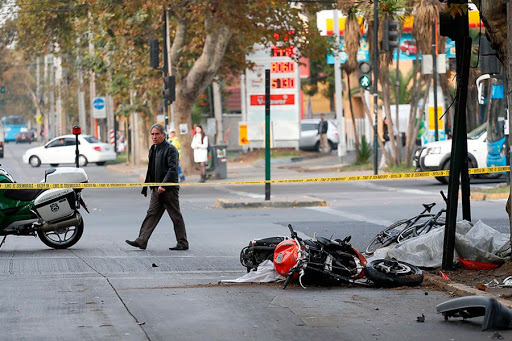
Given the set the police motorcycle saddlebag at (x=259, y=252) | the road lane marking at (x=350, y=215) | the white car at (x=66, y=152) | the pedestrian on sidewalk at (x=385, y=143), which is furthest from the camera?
the white car at (x=66, y=152)

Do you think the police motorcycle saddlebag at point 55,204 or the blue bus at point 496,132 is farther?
the blue bus at point 496,132

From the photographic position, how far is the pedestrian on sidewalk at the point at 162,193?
1489cm

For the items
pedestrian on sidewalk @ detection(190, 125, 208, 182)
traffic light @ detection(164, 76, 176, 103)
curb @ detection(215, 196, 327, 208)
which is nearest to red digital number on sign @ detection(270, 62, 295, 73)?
pedestrian on sidewalk @ detection(190, 125, 208, 182)

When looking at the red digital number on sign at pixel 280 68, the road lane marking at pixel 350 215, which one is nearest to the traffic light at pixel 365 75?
the red digital number on sign at pixel 280 68

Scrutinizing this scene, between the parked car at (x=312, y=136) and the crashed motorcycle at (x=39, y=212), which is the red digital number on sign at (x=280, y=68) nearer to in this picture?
the parked car at (x=312, y=136)

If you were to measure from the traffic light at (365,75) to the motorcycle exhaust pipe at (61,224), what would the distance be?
58.5 ft

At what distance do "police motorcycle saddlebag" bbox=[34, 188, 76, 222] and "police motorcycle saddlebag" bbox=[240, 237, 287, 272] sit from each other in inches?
151

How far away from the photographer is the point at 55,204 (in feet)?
48.0

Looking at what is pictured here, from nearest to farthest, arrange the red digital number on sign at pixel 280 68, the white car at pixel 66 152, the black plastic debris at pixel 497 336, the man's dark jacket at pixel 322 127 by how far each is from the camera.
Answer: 1. the black plastic debris at pixel 497 336
2. the red digital number on sign at pixel 280 68
3. the white car at pixel 66 152
4. the man's dark jacket at pixel 322 127

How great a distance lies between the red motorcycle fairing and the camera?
10.8 meters

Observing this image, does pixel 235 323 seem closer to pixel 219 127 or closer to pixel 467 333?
pixel 467 333

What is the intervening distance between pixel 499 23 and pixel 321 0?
2331 centimetres

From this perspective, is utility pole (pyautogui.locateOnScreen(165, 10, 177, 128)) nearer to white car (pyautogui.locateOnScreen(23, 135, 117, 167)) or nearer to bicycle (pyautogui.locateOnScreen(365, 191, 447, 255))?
white car (pyautogui.locateOnScreen(23, 135, 117, 167))

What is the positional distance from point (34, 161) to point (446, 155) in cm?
2402
